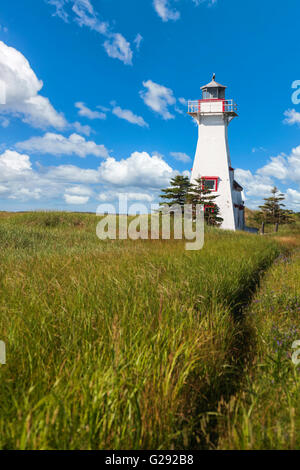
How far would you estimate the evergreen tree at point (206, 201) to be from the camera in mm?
26891

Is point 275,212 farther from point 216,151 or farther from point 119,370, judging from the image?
point 119,370

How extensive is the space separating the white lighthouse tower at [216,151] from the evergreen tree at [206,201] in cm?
68

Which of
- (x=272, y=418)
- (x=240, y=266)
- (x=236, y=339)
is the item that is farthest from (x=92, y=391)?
(x=240, y=266)

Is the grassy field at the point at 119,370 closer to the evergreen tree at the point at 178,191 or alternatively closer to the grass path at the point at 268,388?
the grass path at the point at 268,388

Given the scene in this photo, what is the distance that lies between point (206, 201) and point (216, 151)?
17.4 feet

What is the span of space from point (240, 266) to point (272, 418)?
4.54 m

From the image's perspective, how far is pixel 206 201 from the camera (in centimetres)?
2745

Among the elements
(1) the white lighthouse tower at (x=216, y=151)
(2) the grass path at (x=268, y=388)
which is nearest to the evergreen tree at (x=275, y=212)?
(1) the white lighthouse tower at (x=216, y=151)

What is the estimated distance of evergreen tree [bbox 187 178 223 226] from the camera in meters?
26.9
